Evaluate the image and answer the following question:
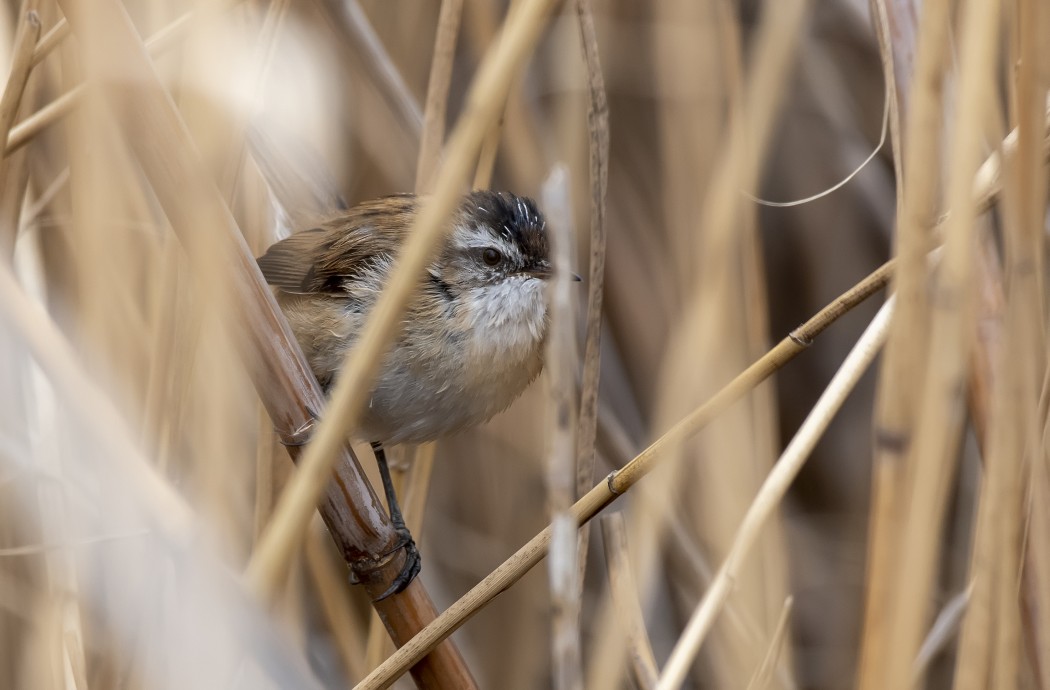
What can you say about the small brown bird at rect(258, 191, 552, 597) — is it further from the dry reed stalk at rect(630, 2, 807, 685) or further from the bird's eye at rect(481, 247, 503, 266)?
the dry reed stalk at rect(630, 2, 807, 685)

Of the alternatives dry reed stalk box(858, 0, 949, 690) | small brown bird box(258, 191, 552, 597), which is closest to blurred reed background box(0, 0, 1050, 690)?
dry reed stalk box(858, 0, 949, 690)

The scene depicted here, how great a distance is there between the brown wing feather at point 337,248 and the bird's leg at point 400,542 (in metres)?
0.38

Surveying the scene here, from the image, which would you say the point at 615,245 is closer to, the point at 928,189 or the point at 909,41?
the point at 909,41

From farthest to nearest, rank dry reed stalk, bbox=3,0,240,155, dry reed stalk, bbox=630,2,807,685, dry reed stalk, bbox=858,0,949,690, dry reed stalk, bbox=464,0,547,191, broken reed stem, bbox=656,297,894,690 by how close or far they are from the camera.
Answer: dry reed stalk, bbox=464,0,547,191
dry reed stalk, bbox=630,2,807,685
dry reed stalk, bbox=3,0,240,155
broken reed stem, bbox=656,297,894,690
dry reed stalk, bbox=858,0,949,690

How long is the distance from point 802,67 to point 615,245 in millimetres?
677

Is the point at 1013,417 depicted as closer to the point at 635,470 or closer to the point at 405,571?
the point at 635,470

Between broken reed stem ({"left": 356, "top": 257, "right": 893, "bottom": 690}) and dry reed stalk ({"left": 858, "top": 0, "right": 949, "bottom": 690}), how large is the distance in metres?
0.14

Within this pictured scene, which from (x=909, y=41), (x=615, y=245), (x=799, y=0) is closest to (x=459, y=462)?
(x=615, y=245)

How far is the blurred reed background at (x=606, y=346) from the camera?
1.01m

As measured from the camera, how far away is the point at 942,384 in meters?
0.99

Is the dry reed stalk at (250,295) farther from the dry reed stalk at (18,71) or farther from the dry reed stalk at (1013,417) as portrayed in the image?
the dry reed stalk at (1013,417)

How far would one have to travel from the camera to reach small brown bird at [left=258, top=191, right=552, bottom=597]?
1.89m

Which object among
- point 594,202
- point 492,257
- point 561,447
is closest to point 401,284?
point 561,447

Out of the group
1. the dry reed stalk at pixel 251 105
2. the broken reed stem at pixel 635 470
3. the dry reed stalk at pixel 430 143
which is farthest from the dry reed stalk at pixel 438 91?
the broken reed stem at pixel 635 470
